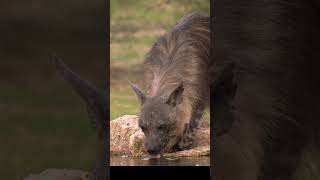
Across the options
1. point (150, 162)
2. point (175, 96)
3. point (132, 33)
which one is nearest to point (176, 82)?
point (175, 96)

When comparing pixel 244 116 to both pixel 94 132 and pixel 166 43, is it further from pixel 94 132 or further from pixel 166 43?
pixel 166 43

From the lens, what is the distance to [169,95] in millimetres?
1542

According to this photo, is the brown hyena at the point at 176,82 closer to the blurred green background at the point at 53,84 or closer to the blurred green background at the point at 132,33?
the blurred green background at the point at 132,33

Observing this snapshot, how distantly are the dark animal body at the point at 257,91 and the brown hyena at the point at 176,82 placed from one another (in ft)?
3.06

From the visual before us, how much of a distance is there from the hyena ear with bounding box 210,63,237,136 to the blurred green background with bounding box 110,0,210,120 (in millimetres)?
657

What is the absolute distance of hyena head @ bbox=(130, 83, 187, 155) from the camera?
56.9 inches

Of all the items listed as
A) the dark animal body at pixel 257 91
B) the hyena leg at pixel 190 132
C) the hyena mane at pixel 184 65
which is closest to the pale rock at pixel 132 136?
the hyena leg at pixel 190 132

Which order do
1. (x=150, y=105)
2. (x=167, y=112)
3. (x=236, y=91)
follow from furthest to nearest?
(x=167, y=112), (x=150, y=105), (x=236, y=91)

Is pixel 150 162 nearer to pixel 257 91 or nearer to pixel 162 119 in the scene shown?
pixel 257 91

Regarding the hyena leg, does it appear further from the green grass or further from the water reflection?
the green grass

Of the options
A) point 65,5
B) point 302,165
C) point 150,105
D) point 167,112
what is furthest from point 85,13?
point 167,112

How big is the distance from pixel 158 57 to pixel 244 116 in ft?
4.21

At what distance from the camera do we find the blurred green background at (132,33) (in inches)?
49.1

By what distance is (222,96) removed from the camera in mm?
459
